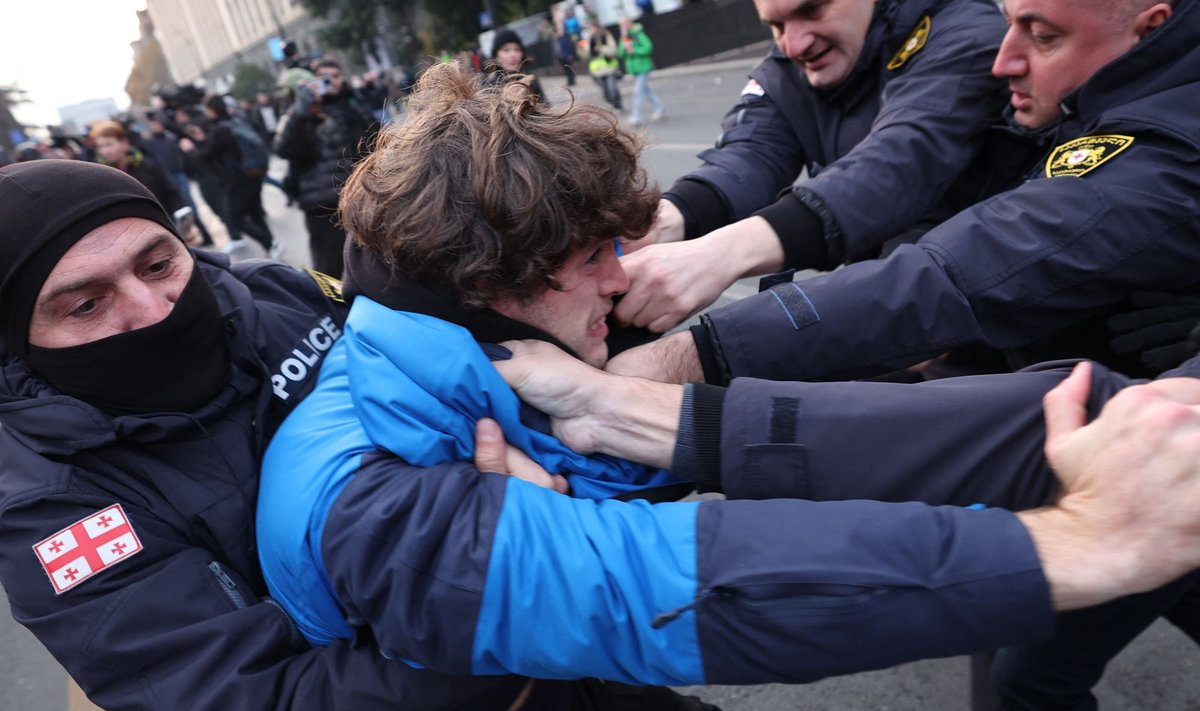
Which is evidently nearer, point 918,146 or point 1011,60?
point 1011,60

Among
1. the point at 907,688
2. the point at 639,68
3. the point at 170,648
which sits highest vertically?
the point at 170,648

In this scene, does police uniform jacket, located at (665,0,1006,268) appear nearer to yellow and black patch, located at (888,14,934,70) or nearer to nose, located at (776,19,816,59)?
yellow and black patch, located at (888,14,934,70)

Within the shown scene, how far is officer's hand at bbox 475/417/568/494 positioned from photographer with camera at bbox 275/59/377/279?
507 centimetres

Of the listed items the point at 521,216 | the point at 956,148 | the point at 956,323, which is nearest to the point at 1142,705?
the point at 956,323

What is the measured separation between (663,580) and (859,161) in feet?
3.86

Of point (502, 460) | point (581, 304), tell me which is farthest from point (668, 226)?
point (502, 460)

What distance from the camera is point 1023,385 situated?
1.18 metres

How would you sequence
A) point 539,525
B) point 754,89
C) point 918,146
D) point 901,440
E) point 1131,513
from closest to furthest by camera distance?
point 1131,513, point 539,525, point 901,440, point 918,146, point 754,89

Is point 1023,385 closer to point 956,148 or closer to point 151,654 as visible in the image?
point 956,148

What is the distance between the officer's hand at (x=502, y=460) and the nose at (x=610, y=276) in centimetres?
34

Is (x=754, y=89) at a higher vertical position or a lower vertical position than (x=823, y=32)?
lower

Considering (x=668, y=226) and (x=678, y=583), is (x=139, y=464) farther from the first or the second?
(x=668, y=226)

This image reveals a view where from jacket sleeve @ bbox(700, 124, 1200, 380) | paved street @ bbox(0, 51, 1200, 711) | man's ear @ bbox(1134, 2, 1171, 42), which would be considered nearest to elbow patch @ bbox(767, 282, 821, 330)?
jacket sleeve @ bbox(700, 124, 1200, 380)

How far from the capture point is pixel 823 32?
2.00 m
